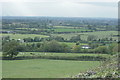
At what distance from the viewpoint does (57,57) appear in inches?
954

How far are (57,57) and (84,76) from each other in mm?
11805

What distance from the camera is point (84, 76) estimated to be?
41.1ft

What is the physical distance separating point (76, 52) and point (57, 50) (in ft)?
8.54

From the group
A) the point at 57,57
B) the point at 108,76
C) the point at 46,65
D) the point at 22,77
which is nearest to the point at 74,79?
the point at 108,76

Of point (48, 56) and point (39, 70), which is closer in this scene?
point (39, 70)

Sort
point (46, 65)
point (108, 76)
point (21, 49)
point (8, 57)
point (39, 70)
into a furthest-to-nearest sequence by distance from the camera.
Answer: point (21, 49), point (8, 57), point (46, 65), point (39, 70), point (108, 76)

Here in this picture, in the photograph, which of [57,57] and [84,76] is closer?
[84,76]

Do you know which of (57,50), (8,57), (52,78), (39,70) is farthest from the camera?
(57,50)

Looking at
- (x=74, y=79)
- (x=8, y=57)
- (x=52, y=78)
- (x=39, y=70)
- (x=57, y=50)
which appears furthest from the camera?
(x=57, y=50)


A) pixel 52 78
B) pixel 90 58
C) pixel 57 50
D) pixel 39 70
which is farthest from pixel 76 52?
pixel 52 78

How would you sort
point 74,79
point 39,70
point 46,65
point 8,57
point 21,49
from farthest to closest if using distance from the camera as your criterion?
point 21,49 → point 8,57 → point 46,65 → point 39,70 → point 74,79

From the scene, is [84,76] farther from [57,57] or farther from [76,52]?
[76,52]

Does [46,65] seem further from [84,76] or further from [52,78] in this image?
[84,76]

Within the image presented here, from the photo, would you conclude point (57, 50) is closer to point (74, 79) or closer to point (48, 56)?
point (48, 56)
